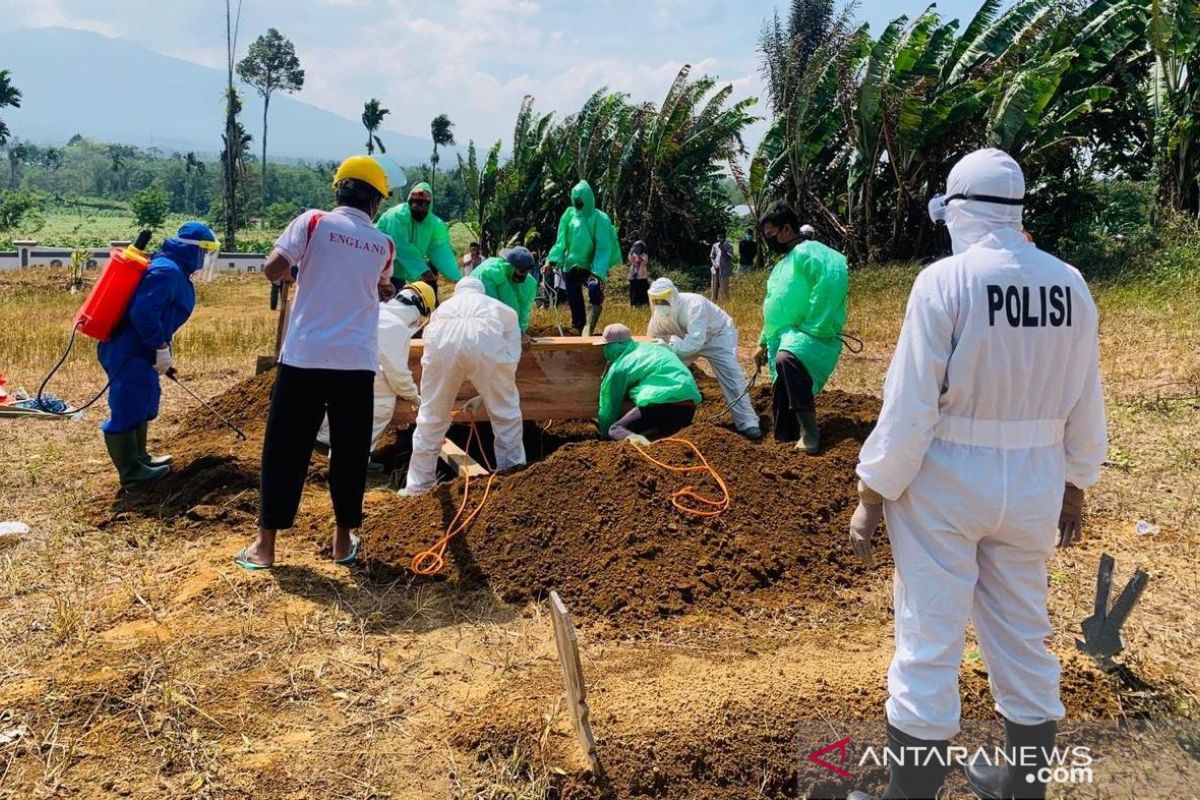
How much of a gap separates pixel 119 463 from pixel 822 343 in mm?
4338

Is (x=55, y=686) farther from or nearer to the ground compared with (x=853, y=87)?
nearer to the ground

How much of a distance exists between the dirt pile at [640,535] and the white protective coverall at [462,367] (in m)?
0.34

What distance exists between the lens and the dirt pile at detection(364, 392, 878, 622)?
4117mm

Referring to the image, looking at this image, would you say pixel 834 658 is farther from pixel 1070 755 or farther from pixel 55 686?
pixel 55 686

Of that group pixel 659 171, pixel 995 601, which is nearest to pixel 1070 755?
pixel 995 601

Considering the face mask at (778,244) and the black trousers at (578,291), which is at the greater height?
the face mask at (778,244)

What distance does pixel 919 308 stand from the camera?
2408 mm

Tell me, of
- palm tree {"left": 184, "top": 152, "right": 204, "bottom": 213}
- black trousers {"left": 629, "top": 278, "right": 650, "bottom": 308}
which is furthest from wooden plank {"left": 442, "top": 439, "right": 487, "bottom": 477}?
palm tree {"left": 184, "top": 152, "right": 204, "bottom": 213}

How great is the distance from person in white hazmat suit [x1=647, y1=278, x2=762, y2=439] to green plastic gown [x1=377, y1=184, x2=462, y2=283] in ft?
5.60

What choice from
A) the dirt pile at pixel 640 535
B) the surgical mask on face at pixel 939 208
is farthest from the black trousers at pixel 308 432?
the surgical mask on face at pixel 939 208

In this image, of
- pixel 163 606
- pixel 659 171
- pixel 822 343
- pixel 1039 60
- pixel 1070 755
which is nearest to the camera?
pixel 1070 755

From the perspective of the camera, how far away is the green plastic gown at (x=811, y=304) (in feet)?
18.6

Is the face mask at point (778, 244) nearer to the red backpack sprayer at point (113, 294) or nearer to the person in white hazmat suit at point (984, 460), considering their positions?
the person in white hazmat suit at point (984, 460)

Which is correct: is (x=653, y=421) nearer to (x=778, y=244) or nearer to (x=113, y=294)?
(x=778, y=244)
